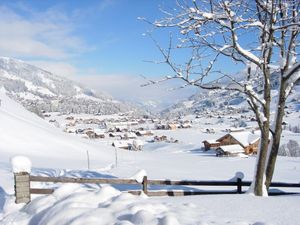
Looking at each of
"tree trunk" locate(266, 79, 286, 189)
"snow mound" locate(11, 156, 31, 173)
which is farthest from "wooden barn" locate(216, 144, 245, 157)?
"snow mound" locate(11, 156, 31, 173)

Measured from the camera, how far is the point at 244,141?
281 ft

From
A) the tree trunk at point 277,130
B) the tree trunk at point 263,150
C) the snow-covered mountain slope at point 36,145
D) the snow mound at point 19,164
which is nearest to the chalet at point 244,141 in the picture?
the snow-covered mountain slope at point 36,145

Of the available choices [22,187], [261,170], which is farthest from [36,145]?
[261,170]

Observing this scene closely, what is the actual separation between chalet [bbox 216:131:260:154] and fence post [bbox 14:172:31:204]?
247ft

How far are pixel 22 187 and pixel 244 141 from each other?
256ft

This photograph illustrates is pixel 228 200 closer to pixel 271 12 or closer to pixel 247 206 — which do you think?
pixel 247 206

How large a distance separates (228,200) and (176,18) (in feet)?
Answer: 16.0

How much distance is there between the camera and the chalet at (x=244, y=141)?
84062 millimetres

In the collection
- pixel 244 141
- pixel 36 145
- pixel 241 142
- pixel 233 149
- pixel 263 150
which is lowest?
pixel 233 149

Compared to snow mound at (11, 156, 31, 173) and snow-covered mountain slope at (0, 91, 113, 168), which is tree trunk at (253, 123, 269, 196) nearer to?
snow mound at (11, 156, 31, 173)

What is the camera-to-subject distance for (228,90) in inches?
457

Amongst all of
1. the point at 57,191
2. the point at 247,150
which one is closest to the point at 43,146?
the point at 57,191

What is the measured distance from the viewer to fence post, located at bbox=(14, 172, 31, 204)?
11188mm

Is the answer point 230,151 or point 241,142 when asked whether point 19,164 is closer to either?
point 230,151
